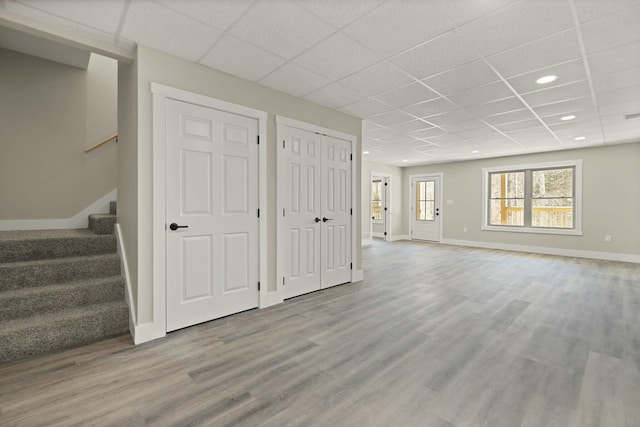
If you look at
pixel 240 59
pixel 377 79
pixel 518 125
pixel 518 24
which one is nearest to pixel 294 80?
pixel 240 59

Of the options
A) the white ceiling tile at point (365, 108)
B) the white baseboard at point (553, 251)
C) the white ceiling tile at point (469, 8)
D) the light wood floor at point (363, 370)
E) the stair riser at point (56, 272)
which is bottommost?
the light wood floor at point (363, 370)

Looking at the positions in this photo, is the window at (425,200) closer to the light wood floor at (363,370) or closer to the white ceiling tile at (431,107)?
the white ceiling tile at (431,107)

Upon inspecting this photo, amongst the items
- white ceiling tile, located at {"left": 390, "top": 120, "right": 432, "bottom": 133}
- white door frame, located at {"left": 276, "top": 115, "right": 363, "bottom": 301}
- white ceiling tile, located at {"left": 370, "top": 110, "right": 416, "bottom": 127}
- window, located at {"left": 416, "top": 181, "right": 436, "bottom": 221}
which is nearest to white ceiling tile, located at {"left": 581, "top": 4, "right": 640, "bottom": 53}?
white ceiling tile, located at {"left": 370, "top": 110, "right": 416, "bottom": 127}

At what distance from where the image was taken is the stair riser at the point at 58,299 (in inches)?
94.0

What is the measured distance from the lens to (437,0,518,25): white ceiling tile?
203 centimetres

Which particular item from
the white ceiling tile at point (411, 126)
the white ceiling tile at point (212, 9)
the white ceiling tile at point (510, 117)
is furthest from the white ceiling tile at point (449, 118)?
the white ceiling tile at point (212, 9)

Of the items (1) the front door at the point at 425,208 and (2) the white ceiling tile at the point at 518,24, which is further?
(1) the front door at the point at 425,208

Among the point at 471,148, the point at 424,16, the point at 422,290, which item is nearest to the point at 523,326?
the point at 422,290

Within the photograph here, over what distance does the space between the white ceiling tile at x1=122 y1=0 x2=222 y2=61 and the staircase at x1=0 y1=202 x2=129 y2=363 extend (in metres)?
2.11

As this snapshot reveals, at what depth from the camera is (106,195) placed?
4.36 m

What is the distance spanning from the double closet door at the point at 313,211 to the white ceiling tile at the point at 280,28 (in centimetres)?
112

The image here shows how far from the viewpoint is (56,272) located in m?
2.77

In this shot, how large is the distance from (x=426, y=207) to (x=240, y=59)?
8135mm

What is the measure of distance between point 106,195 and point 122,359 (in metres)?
3.00
